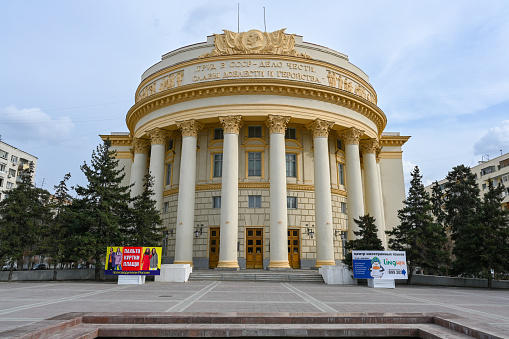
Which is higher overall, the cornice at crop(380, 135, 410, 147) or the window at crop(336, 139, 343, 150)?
the cornice at crop(380, 135, 410, 147)

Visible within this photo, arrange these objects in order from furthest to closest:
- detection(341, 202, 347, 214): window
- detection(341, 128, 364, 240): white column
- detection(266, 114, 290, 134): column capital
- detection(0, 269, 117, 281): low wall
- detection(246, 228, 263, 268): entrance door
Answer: detection(341, 202, 347, 214): window < detection(341, 128, 364, 240): white column < detection(246, 228, 263, 268): entrance door < detection(266, 114, 290, 134): column capital < detection(0, 269, 117, 281): low wall

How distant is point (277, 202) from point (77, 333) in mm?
18976

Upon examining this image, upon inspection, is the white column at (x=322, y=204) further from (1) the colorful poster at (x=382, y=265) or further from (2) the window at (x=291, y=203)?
(1) the colorful poster at (x=382, y=265)

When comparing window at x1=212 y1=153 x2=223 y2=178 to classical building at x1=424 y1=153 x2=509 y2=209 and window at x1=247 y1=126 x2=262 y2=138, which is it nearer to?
window at x1=247 y1=126 x2=262 y2=138

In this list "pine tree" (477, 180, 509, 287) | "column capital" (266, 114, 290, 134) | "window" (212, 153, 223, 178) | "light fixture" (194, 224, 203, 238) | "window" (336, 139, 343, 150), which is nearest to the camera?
"pine tree" (477, 180, 509, 287)

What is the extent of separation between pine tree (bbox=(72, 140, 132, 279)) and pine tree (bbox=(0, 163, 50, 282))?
7.45ft

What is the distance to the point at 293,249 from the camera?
2864 centimetres

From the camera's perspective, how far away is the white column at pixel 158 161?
29914 millimetres

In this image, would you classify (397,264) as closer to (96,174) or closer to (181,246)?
(181,246)

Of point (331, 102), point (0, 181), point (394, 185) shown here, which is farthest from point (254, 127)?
point (0, 181)

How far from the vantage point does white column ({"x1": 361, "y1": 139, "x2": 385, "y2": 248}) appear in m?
32.4

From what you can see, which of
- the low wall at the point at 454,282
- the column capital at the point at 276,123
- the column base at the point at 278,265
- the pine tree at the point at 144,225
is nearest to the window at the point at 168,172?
the pine tree at the point at 144,225

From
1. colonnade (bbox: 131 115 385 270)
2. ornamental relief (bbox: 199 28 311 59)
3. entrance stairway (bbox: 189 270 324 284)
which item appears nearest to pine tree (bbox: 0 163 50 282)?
colonnade (bbox: 131 115 385 270)

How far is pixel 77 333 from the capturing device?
7.63 m
